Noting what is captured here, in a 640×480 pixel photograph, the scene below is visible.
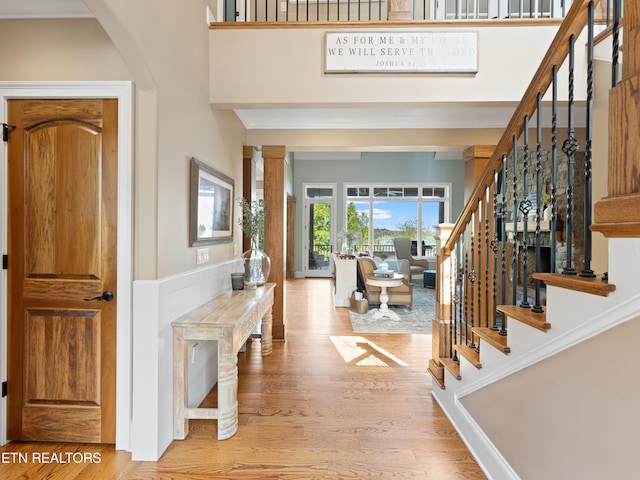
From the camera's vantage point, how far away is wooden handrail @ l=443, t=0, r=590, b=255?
126 cm

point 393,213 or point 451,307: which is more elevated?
point 393,213

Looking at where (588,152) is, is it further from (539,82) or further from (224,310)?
(224,310)

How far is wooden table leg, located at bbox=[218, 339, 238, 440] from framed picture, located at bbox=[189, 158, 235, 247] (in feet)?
2.64

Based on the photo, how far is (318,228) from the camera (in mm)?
9938

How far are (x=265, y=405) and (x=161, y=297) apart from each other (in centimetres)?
119

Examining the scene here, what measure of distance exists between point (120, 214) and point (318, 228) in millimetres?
8062

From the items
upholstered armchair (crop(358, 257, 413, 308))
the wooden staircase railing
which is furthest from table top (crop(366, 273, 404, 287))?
the wooden staircase railing

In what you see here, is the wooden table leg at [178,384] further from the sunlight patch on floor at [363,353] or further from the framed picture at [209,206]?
the sunlight patch on floor at [363,353]

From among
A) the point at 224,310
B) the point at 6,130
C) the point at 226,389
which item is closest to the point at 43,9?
the point at 6,130

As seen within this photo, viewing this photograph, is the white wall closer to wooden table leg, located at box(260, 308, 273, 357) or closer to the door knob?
the door knob

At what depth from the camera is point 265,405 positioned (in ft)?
8.25

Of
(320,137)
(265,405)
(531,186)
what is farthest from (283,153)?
(531,186)

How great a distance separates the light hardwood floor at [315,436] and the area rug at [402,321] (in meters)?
1.00

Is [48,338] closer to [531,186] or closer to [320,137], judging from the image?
[320,137]
